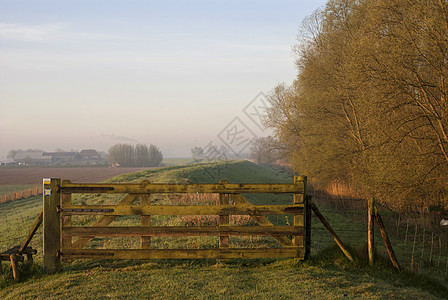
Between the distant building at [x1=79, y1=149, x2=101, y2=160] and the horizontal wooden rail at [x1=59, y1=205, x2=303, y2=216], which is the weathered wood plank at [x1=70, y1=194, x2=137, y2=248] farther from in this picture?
the distant building at [x1=79, y1=149, x2=101, y2=160]

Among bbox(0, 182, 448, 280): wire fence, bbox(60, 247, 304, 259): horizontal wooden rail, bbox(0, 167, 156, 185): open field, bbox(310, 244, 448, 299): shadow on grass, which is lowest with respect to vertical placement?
bbox(0, 167, 156, 185): open field

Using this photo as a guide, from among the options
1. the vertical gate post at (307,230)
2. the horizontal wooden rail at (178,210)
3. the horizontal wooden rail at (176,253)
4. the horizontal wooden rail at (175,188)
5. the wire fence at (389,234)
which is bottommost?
the wire fence at (389,234)

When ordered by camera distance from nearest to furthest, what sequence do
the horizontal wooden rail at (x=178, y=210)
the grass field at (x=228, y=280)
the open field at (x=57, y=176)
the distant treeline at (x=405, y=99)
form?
the grass field at (x=228, y=280), the horizontal wooden rail at (x=178, y=210), the distant treeline at (x=405, y=99), the open field at (x=57, y=176)

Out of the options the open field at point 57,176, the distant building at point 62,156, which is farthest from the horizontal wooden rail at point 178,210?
the distant building at point 62,156

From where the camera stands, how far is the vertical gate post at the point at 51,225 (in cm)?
812

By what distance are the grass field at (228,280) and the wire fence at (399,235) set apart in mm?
827

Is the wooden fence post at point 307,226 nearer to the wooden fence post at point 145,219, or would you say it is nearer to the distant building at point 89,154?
the wooden fence post at point 145,219

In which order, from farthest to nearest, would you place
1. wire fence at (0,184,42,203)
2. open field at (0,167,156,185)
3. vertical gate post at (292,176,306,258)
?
1. open field at (0,167,156,185)
2. wire fence at (0,184,42,203)
3. vertical gate post at (292,176,306,258)

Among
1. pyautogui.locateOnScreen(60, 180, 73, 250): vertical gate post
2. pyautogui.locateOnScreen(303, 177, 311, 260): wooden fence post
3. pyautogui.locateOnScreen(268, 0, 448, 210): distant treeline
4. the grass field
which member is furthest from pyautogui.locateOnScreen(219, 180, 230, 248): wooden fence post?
pyautogui.locateOnScreen(268, 0, 448, 210): distant treeline

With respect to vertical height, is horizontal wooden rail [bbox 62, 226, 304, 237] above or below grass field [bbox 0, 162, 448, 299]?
above

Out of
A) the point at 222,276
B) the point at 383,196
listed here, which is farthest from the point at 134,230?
the point at 383,196

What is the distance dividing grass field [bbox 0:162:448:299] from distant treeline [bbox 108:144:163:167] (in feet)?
419

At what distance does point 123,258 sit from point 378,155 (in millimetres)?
13365

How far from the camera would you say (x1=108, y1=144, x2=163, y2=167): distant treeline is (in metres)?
134
